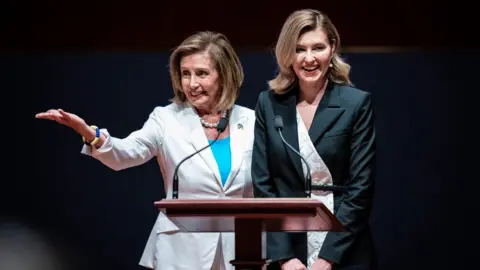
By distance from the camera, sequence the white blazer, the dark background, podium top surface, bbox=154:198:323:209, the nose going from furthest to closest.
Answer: the dark background
the nose
the white blazer
podium top surface, bbox=154:198:323:209

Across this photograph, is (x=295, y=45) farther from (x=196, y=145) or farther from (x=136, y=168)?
(x=136, y=168)

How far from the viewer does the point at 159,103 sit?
4.20m

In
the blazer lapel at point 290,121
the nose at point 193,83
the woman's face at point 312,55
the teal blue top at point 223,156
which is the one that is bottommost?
the teal blue top at point 223,156

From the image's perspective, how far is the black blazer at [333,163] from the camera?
2.85 m

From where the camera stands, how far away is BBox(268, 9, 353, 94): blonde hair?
3.01 meters

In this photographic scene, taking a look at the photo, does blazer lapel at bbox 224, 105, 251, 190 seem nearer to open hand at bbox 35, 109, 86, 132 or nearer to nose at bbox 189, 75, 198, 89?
nose at bbox 189, 75, 198, 89

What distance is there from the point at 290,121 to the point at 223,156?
1.25 feet

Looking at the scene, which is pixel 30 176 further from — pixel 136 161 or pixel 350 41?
pixel 350 41

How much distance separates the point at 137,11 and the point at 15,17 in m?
0.60

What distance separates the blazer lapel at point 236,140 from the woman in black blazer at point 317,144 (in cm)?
22

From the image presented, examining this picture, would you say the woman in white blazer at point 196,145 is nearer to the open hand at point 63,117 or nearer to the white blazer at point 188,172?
the white blazer at point 188,172

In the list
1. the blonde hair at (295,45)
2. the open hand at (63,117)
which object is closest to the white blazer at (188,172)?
the open hand at (63,117)

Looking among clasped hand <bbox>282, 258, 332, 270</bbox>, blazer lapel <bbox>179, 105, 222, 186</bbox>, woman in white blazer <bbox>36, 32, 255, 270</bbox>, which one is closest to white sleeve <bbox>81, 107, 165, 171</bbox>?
woman in white blazer <bbox>36, 32, 255, 270</bbox>

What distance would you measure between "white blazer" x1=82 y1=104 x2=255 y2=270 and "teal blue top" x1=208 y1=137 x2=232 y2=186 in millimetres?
21
